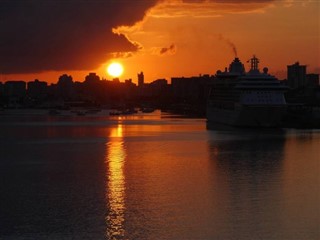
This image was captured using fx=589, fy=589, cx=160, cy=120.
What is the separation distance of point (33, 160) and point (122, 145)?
31.8ft

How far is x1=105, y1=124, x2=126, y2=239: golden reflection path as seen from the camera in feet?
47.4

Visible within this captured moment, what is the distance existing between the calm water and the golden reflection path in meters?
0.03

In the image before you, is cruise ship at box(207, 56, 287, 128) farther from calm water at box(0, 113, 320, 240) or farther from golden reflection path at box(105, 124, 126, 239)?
golden reflection path at box(105, 124, 126, 239)

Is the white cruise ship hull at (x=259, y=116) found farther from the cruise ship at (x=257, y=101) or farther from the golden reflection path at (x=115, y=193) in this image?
the golden reflection path at (x=115, y=193)

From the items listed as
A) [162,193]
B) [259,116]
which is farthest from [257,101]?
[162,193]

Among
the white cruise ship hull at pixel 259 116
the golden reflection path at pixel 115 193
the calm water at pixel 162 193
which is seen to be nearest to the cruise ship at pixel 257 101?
the white cruise ship hull at pixel 259 116

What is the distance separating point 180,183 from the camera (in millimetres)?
21172

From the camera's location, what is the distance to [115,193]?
19219 millimetres

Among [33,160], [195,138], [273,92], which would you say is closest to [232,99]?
[273,92]

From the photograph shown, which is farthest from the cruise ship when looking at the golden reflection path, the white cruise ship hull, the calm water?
the golden reflection path

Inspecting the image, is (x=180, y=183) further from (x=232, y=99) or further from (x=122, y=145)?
(x=232, y=99)

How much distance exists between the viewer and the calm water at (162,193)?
47.8ft

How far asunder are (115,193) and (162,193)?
1544 mm

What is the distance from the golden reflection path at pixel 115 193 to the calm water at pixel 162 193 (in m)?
0.03
